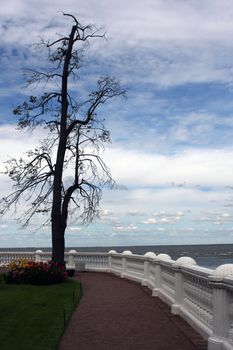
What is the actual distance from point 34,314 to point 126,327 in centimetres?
245

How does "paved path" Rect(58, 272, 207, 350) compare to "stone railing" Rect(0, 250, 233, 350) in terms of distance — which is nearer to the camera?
"stone railing" Rect(0, 250, 233, 350)

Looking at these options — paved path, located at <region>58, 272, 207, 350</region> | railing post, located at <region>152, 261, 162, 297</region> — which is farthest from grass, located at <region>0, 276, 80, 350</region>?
railing post, located at <region>152, 261, 162, 297</region>

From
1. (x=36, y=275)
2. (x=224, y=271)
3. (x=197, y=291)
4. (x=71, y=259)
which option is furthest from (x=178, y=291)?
(x=71, y=259)

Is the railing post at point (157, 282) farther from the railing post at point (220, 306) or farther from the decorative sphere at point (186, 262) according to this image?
the railing post at point (220, 306)

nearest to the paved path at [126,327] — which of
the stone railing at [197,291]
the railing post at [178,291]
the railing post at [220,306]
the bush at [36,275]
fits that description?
the railing post at [178,291]

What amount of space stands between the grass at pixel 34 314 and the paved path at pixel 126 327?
0.89ft

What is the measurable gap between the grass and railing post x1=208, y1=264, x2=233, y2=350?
8.44ft

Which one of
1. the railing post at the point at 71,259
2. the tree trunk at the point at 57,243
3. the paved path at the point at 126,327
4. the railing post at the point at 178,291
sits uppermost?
the tree trunk at the point at 57,243

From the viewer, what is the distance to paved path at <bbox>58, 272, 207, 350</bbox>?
8.97 meters

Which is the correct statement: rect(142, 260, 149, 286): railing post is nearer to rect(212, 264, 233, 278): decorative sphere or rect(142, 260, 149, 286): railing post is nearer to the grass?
the grass

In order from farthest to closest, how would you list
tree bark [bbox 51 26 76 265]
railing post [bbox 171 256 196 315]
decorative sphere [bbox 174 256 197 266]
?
tree bark [bbox 51 26 76 265], railing post [bbox 171 256 196 315], decorative sphere [bbox 174 256 197 266]

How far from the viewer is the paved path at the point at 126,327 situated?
8970mm

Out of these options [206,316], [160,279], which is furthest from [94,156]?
[206,316]

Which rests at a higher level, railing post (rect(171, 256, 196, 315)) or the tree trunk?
the tree trunk
